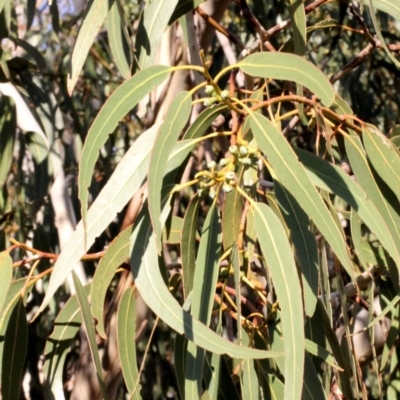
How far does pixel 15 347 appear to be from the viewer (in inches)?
44.6

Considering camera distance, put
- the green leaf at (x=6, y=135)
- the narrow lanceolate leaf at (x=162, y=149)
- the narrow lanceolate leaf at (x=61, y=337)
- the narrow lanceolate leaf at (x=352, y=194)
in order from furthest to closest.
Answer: the green leaf at (x=6, y=135) → the narrow lanceolate leaf at (x=61, y=337) → the narrow lanceolate leaf at (x=352, y=194) → the narrow lanceolate leaf at (x=162, y=149)

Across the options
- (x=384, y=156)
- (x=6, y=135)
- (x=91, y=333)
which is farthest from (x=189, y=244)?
(x=6, y=135)

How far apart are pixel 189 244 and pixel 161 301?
0.43ft

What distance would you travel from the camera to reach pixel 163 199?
958 mm

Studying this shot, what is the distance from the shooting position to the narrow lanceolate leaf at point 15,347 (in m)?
1.12

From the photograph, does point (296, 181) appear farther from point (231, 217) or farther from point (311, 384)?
point (311, 384)

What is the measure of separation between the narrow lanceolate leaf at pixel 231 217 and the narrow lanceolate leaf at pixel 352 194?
100 millimetres

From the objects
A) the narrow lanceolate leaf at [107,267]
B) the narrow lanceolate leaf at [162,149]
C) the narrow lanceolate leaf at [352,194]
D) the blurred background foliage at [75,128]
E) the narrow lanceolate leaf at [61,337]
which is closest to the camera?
the narrow lanceolate leaf at [162,149]

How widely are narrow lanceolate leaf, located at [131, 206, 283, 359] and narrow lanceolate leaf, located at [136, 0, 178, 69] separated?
233 millimetres

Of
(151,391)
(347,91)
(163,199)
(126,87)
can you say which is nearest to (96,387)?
(163,199)

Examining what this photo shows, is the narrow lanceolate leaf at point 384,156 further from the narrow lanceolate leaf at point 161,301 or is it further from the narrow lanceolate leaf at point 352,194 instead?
the narrow lanceolate leaf at point 161,301

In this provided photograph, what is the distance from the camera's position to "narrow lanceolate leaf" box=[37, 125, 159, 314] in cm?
90

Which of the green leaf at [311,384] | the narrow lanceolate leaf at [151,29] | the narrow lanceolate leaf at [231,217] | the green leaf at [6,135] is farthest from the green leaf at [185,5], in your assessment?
the green leaf at [6,135]

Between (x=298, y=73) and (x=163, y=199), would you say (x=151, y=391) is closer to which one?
(x=163, y=199)
